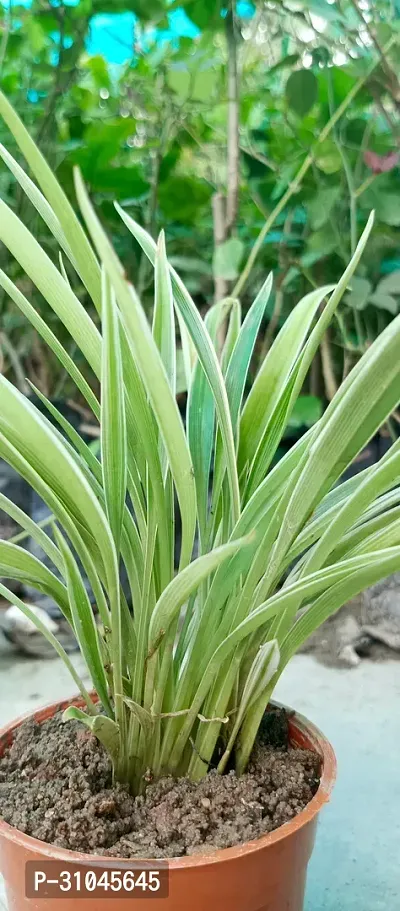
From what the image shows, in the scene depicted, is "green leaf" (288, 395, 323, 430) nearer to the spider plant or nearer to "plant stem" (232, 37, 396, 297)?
"plant stem" (232, 37, 396, 297)

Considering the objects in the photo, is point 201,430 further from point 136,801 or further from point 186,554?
point 136,801

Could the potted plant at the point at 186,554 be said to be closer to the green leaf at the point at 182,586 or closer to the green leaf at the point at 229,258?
the green leaf at the point at 182,586

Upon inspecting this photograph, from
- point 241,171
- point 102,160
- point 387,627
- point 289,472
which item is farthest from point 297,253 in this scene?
point 289,472

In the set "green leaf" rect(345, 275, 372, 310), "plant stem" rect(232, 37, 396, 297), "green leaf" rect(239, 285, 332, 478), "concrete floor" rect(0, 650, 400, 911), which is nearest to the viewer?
"green leaf" rect(239, 285, 332, 478)

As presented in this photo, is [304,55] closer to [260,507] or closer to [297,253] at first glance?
[297,253]

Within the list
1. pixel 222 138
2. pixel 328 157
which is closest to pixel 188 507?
pixel 328 157

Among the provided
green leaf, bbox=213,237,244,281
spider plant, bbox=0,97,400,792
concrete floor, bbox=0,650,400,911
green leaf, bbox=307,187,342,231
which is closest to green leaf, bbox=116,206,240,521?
spider plant, bbox=0,97,400,792

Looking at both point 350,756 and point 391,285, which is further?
point 391,285
